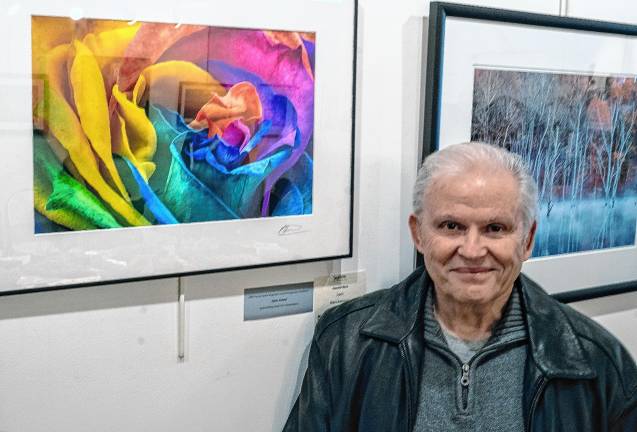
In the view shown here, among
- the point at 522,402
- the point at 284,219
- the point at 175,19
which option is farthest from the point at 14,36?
the point at 522,402

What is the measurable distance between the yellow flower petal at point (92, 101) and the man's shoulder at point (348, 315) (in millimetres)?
468

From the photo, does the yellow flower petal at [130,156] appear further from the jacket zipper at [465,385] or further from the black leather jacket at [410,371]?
the jacket zipper at [465,385]

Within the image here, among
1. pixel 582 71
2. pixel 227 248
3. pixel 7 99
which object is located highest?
pixel 582 71

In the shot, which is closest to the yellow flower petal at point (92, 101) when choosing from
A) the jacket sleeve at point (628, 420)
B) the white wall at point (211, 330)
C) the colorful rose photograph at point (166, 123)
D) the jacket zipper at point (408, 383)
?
the colorful rose photograph at point (166, 123)

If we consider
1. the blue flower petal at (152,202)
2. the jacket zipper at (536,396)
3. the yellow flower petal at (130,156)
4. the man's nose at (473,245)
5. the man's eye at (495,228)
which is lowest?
the jacket zipper at (536,396)

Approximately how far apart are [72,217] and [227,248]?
0.26m

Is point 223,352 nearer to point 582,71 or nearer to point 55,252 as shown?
point 55,252

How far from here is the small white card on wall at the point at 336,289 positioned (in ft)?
4.91

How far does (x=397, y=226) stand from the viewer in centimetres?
156

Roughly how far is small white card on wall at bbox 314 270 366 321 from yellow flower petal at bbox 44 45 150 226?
42 centimetres

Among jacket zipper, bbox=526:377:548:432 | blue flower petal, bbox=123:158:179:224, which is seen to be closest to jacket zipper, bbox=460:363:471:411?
jacket zipper, bbox=526:377:548:432

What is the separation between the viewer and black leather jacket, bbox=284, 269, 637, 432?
4.50 ft

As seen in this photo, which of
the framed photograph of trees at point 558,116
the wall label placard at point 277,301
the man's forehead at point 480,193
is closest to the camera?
the man's forehead at point 480,193

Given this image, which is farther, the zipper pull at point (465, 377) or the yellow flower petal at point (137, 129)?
the zipper pull at point (465, 377)
